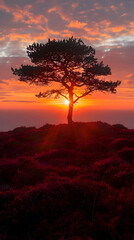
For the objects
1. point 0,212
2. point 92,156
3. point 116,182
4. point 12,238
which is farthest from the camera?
point 92,156

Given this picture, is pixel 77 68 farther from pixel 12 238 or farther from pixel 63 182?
pixel 12 238

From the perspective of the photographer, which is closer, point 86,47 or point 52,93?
point 86,47

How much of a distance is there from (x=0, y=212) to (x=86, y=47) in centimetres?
1963

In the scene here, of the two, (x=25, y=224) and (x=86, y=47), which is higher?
(x=86, y=47)

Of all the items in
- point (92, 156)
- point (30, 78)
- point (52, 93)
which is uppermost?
point (30, 78)

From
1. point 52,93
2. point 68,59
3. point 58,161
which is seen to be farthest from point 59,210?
Answer: point 52,93

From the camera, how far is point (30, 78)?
74.9 ft

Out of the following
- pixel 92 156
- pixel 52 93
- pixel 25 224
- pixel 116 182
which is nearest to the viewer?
pixel 25 224

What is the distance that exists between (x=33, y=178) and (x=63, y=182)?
5.61 ft

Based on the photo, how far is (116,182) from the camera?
6.50 m

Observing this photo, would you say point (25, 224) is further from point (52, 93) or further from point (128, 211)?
point (52, 93)

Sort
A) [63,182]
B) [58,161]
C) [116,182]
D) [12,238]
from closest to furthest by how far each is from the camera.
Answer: [12,238], [63,182], [116,182], [58,161]

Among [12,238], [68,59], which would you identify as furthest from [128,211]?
[68,59]

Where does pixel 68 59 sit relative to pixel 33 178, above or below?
above
